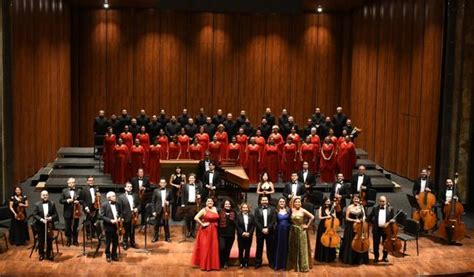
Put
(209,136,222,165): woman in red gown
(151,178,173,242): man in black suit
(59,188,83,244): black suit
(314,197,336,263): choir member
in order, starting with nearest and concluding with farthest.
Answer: (314,197,336,263): choir member, (59,188,83,244): black suit, (151,178,173,242): man in black suit, (209,136,222,165): woman in red gown

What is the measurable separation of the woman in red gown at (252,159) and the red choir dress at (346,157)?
1.89 m

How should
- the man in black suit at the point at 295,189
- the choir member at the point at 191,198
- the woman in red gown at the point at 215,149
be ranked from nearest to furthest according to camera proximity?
the choir member at the point at 191,198 < the man in black suit at the point at 295,189 < the woman in red gown at the point at 215,149

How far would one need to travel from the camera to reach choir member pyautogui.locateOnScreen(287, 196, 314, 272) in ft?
38.4

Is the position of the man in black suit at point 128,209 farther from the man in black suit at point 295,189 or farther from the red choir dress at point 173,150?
the red choir dress at point 173,150

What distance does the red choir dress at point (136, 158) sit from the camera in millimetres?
16562

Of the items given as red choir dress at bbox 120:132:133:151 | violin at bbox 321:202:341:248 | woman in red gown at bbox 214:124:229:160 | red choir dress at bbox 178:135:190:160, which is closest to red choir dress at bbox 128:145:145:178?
red choir dress at bbox 120:132:133:151

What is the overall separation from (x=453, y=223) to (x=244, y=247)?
402cm

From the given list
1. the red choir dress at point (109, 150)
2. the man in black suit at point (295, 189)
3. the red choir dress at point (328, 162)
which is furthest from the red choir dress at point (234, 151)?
the man in black suit at point (295, 189)

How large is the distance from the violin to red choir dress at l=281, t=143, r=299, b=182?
16.3 feet

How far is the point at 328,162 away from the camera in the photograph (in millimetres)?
16938

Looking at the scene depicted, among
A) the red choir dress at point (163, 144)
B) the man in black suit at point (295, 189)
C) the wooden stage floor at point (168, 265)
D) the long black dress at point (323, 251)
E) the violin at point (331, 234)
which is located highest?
the red choir dress at point (163, 144)

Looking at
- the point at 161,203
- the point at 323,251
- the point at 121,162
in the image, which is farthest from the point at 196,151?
the point at 323,251

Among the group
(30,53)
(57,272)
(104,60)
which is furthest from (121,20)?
(57,272)

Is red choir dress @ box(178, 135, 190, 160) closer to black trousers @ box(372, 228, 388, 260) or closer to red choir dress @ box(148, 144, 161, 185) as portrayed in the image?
red choir dress @ box(148, 144, 161, 185)
